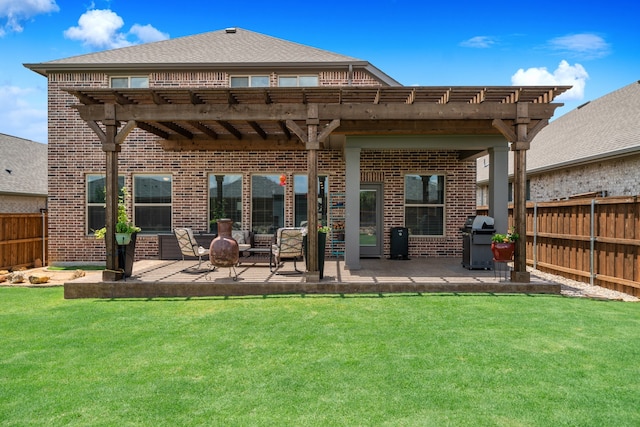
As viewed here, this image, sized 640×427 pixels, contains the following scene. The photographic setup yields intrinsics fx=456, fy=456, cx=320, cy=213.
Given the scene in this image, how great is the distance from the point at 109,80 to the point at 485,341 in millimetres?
12017

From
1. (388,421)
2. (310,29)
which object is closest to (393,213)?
(388,421)

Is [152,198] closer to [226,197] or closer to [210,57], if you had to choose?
[226,197]

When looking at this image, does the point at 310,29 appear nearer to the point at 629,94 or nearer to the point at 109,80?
the point at 109,80

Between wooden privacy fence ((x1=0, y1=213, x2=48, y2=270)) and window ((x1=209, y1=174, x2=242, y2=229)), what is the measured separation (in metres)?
4.95

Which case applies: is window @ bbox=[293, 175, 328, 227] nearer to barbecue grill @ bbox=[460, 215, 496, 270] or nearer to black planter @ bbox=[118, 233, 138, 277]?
barbecue grill @ bbox=[460, 215, 496, 270]

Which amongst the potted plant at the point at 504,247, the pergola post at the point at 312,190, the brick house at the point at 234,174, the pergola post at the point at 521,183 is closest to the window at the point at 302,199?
the brick house at the point at 234,174

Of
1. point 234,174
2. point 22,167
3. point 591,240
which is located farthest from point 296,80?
point 22,167

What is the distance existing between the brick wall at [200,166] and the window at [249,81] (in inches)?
9.0

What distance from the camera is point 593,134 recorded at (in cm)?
1420

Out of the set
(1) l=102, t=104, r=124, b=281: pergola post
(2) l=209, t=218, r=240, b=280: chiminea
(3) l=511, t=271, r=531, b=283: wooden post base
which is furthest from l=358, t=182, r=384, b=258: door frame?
(1) l=102, t=104, r=124, b=281: pergola post

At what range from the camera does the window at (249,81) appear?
12.8 meters

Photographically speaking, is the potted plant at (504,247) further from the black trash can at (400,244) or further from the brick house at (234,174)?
the brick house at (234,174)

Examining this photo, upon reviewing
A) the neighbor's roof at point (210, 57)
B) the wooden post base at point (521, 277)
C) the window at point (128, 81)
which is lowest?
the wooden post base at point (521, 277)

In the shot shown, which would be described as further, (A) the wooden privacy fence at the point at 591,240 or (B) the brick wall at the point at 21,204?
(B) the brick wall at the point at 21,204
